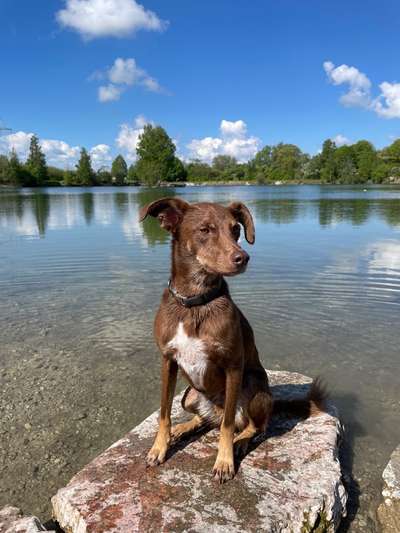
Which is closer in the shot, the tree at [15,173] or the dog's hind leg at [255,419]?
the dog's hind leg at [255,419]

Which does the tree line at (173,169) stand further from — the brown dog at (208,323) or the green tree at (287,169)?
the brown dog at (208,323)

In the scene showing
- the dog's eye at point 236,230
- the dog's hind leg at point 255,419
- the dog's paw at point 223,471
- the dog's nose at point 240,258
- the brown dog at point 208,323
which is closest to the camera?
the dog's nose at point 240,258

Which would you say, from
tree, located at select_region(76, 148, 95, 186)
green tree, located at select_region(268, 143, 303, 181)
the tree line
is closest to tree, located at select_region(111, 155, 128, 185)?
the tree line

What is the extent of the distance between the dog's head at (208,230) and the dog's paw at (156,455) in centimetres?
182

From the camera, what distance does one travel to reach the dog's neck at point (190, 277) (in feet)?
13.0

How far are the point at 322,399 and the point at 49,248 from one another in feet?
48.9

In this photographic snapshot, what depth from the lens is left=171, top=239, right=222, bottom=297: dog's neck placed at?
3961 mm

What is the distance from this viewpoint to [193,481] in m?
3.91

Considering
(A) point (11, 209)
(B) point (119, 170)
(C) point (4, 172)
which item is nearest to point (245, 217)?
(A) point (11, 209)

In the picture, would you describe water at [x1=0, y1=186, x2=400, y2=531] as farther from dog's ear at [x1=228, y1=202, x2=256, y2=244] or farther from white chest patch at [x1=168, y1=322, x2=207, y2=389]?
dog's ear at [x1=228, y1=202, x2=256, y2=244]

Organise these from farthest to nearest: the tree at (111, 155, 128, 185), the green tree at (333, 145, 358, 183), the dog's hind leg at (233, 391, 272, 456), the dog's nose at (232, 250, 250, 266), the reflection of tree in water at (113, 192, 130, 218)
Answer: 1. the tree at (111, 155, 128, 185)
2. the green tree at (333, 145, 358, 183)
3. the reflection of tree in water at (113, 192, 130, 218)
4. the dog's hind leg at (233, 391, 272, 456)
5. the dog's nose at (232, 250, 250, 266)

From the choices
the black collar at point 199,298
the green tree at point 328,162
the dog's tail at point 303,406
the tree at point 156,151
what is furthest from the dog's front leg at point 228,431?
the green tree at point 328,162

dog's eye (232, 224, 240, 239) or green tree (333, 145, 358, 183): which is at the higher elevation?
green tree (333, 145, 358, 183)

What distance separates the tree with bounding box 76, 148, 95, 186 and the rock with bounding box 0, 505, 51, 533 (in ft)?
552
